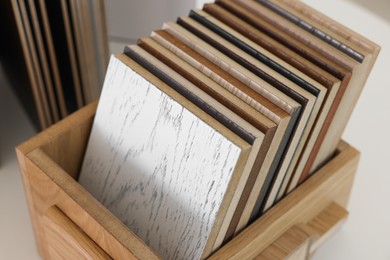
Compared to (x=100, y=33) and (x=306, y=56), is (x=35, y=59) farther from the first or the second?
(x=306, y=56)

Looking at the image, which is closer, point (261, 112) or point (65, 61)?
point (261, 112)

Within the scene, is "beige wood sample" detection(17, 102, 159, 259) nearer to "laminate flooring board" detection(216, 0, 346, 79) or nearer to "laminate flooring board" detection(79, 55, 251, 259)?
"laminate flooring board" detection(79, 55, 251, 259)

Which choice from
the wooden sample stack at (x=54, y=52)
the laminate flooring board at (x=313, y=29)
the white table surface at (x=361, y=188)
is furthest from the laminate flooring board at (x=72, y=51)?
the laminate flooring board at (x=313, y=29)

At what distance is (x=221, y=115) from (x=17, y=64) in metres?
0.35

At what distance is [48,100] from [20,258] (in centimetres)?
19

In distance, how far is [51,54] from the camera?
704 millimetres

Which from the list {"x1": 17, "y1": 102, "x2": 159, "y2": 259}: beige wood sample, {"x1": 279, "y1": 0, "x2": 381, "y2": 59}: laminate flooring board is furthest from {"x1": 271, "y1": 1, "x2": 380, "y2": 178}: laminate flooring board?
{"x1": 17, "y1": 102, "x2": 159, "y2": 259}: beige wood sample

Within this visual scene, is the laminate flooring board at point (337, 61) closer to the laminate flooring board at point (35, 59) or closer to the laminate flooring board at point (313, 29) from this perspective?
the laminate flooring board at point (313, 29)

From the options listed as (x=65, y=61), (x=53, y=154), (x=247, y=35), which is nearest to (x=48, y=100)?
(x=65, y=61)

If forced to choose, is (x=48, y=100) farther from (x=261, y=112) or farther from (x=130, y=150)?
(x=261, y=112)

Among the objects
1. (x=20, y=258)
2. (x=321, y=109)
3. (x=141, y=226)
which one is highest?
(x=321, y=109)

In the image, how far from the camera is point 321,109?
55cm

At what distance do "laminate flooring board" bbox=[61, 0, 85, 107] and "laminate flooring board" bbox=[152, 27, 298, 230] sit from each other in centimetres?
16

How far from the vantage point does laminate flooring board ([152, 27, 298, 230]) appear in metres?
0.51
